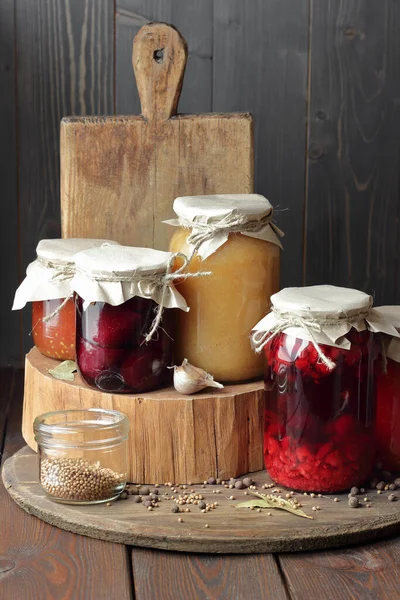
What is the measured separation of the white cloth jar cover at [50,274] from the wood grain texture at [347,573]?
Answer: 51cm

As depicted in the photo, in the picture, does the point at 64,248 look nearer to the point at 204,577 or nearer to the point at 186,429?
the point at 186,429

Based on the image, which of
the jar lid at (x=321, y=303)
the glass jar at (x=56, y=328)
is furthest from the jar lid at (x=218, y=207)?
the glass jar at (x=56, y=328)

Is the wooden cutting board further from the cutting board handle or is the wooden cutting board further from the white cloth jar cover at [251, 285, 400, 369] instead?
the white cloth jar cover at [251, 285, 400, 369]

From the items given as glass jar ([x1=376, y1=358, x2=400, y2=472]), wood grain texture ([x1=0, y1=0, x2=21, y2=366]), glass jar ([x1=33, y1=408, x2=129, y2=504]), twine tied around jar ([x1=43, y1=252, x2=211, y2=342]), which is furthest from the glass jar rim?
wood grain texture ([x1=0, y1=0, x2=21, y2=366])

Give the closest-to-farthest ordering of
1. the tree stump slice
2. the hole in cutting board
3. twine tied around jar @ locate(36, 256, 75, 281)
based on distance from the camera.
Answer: the tree stump slice → twine tied around jar @ locate(36, 256, 75, 281) → the hole in cutting board

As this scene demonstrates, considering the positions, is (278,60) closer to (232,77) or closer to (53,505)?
(232,77)

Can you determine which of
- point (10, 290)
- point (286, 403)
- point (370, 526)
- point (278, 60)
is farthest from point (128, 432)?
point (278, 60)

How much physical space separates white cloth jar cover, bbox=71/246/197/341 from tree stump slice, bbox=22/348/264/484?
11 centimetres

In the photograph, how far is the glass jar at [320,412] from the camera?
1.24m

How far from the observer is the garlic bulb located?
51.9 inches

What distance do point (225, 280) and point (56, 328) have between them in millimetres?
284

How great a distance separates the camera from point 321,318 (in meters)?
1.22

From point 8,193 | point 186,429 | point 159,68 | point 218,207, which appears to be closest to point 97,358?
point 186,429

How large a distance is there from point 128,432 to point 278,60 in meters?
0.93
